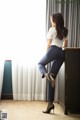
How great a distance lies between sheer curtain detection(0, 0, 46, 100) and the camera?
4254 mm

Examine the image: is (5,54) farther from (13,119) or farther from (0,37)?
(13,119)

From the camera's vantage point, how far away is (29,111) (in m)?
3.66

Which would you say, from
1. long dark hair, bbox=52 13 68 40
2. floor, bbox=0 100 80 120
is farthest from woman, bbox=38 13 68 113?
floor, bbox=0 100 80 120

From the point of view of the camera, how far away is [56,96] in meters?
4.36

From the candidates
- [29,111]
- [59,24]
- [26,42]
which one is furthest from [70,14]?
[29,111]

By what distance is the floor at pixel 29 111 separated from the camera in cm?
337

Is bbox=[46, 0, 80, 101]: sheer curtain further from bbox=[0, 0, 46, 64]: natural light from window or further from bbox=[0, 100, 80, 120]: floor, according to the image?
bbox=[0, 100, 80, 120]: floor

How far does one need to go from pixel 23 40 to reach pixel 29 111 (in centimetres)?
125

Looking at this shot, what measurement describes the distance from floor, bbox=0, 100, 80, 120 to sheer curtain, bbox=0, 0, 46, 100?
0.24m

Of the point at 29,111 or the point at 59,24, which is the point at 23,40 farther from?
the point at 29,111

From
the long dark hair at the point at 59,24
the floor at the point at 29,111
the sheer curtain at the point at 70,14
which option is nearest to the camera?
the floor at the point at 29,111

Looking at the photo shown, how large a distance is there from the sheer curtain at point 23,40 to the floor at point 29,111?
24cm

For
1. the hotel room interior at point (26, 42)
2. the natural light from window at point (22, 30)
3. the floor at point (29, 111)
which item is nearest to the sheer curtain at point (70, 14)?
the hotel room interior at point (26, 42)

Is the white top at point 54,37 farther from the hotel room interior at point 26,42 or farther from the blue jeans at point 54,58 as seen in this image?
the hotel room interior at point 26,42
